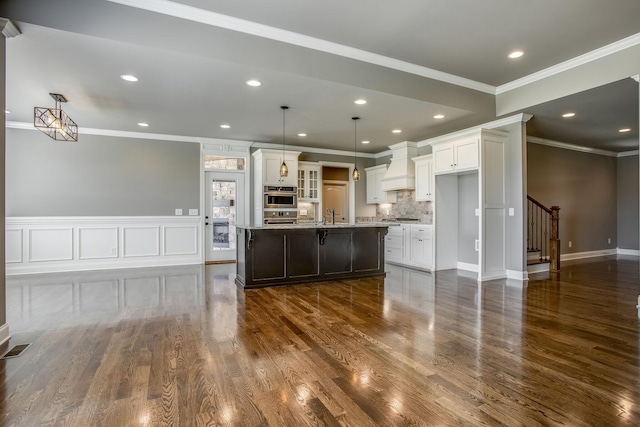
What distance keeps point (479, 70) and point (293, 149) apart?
4.32 meters

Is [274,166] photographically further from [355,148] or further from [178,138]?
[355,148]

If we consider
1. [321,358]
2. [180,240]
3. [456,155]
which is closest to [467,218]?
[456,155]

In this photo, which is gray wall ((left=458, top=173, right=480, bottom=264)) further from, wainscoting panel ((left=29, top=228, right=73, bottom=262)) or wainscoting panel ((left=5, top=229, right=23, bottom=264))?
wainscoting panel ((left=5, top=229, right=23, bottom=264))

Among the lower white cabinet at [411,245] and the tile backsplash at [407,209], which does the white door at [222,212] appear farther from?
the tile backsplash at [407,209]

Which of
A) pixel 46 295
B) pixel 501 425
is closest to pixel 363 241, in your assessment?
pixel 501 425

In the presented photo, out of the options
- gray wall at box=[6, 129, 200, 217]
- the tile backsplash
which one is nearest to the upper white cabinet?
gray wall at box=[6, 129, 200, 217]

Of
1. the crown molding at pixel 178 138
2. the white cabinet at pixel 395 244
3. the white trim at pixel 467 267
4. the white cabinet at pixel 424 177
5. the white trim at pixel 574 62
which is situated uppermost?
the white trim at pixel 574 62

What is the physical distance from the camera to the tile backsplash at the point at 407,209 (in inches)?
280

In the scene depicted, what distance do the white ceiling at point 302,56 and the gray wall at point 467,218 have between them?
1355 millimetres

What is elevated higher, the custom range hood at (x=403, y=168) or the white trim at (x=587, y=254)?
the custom range hood at (x=403, y=168)

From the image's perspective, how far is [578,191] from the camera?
793 centimetres

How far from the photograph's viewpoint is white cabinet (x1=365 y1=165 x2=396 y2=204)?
26.7 feet

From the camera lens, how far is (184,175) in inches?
277

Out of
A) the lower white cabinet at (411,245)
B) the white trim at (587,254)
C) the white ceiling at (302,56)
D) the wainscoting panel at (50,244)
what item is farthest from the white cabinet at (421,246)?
the wainscoting panel at (50,244)
